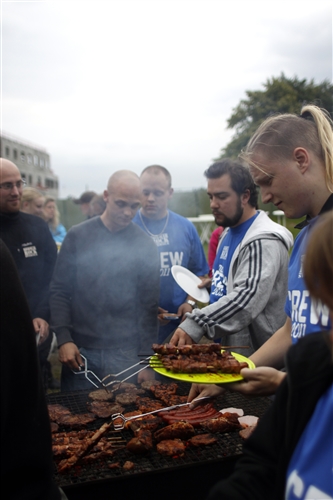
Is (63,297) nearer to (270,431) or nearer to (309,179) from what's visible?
(309,179)

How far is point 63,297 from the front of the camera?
424 cm

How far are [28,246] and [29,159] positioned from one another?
818 inches

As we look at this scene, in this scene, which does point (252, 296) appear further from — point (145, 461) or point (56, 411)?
point (56, 411)

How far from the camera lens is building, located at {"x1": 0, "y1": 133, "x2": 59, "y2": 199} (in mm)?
14207

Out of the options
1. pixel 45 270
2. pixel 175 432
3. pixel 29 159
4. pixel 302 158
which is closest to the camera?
pixel 302 158

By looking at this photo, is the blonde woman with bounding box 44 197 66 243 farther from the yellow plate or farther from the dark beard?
the yellow plate

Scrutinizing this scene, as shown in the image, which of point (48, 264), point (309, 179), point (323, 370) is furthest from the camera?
point (48, 264)

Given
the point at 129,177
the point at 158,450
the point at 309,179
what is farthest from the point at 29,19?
the point at 158,450

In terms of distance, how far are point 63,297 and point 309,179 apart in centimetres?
278

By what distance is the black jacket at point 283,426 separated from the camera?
130cm

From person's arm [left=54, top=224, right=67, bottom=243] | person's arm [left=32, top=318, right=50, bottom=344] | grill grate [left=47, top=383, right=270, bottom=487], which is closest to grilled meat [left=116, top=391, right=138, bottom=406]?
grill grate [left=47, top=383, right=270, bottom=487]

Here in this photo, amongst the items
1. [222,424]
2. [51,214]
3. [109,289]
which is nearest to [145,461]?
[222,424]

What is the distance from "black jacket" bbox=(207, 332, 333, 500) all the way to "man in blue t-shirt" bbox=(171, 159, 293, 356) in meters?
1.61

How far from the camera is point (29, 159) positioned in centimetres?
2403
